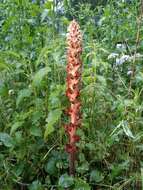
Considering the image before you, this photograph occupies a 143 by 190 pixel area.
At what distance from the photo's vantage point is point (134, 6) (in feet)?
14.0

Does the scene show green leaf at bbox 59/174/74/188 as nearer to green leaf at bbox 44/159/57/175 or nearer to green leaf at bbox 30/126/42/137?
green leaf at bbox 44/159/57/175

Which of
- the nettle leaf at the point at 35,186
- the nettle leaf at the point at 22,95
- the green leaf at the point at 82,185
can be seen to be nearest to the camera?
the green leaf at the point at 82,185

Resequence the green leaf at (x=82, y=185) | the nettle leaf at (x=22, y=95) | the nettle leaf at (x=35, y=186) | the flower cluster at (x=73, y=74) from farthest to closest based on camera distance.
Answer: the nettle leaf at (x=22, y=95)
the nettle leaf at (x=35, y=186)
the green leaf at (x=82, y=185)
the flower cluster at (x=73, y=74)

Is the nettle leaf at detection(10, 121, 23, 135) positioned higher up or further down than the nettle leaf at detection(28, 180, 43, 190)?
higher up

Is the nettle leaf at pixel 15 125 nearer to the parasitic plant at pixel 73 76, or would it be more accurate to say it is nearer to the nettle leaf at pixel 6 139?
the nettle leaf at pixel 6 139

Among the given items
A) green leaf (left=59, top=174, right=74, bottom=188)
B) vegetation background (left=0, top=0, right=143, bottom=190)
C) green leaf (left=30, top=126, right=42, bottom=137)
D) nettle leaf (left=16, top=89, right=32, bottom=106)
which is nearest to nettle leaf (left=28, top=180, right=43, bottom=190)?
vegetation background (left=0, top=0, right=143, bottom=190)

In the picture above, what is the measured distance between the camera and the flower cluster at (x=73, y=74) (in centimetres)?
190

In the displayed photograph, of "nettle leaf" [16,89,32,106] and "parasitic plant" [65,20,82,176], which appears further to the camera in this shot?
"nettle leaf" [16,89,32,106]

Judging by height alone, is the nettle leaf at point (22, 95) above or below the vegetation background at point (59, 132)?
above

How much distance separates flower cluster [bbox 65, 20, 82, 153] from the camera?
190cm

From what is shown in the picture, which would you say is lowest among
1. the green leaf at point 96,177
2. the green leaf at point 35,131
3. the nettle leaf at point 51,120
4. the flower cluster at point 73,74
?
the green leaf at point 96,177

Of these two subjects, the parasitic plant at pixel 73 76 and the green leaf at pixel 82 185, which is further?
the green leaf at pixel 82 185

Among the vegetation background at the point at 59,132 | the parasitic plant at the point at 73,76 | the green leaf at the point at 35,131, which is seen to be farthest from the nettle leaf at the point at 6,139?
the parasitic plant at the point at 73,76

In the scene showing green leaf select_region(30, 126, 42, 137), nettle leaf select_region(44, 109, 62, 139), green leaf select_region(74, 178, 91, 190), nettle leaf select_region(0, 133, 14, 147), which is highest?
nettle leaf select_region(44, 109, 62, 139)
